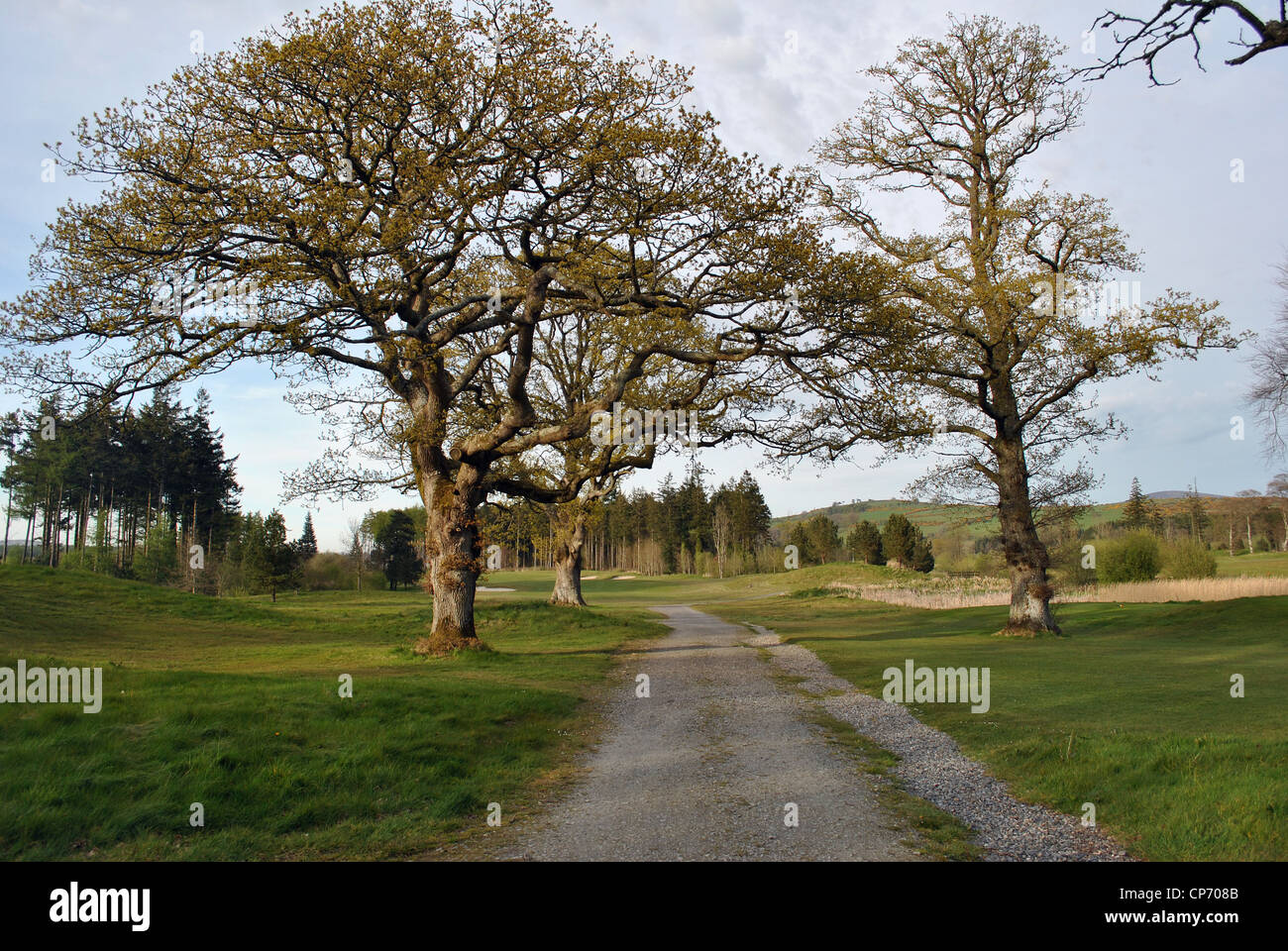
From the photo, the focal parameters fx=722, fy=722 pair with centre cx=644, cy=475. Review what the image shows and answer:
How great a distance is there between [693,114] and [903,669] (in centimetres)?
1178

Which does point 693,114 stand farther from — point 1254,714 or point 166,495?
point 166,495

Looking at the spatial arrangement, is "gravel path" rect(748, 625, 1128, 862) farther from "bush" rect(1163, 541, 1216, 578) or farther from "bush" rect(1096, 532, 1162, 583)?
"bush" rect(1163, 541, 1216, 578)

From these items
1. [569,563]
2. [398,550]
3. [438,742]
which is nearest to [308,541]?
[398,550]

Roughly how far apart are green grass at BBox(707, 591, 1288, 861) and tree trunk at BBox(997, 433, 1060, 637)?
1377mm

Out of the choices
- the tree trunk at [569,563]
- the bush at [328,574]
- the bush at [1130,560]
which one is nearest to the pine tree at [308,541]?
the bush at [328,574]

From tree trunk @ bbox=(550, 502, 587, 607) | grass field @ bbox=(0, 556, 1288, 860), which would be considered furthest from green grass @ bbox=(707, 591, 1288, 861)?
tree trunk @ bbox=(550, 502, 587, 607)

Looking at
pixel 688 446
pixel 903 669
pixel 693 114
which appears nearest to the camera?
pixel 693 114

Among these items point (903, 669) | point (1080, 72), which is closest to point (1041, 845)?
point (1080, 72)

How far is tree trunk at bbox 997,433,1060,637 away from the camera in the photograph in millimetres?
21625

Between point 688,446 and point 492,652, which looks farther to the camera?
point 688,446

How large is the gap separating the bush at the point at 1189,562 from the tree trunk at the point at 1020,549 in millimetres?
21052

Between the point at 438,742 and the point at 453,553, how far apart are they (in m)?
9.01

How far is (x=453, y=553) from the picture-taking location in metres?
17.3

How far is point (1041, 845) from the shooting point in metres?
5.75
